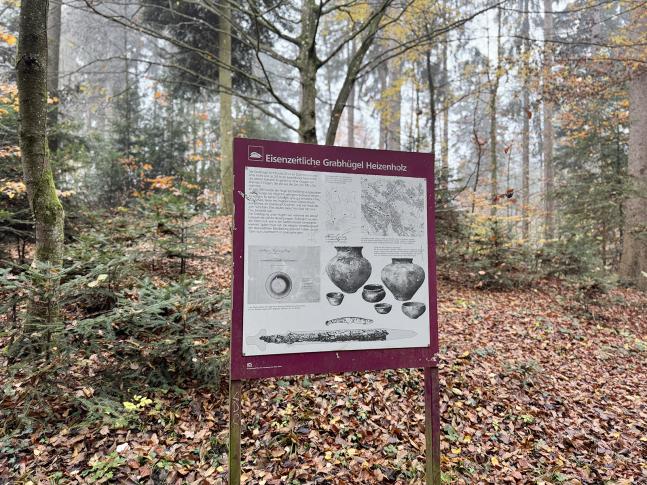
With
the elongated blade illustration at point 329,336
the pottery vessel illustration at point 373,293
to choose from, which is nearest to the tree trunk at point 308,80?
the pottery vessel illustration at point 373,293

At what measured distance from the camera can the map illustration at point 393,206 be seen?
274cm

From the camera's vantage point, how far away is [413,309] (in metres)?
2.77

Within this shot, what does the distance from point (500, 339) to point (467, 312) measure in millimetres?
1115

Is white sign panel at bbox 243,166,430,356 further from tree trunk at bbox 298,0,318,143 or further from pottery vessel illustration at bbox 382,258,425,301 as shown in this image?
tree trunk at bbox 298,0,318,143

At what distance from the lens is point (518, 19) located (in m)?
14.0

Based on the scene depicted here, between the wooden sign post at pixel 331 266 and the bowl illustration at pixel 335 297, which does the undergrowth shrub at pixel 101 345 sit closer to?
the wooden sign post at pixel 331 266

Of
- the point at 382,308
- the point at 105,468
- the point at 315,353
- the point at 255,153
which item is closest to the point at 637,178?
the point at 382,308

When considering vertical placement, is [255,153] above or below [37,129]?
below

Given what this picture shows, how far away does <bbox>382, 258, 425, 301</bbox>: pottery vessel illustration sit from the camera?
8.98 feet

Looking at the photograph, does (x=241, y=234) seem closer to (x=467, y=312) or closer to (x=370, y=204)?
(x=370, y=204)

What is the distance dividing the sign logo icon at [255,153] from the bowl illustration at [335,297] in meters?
1.02

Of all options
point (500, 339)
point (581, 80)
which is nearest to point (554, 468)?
point (500, 339)

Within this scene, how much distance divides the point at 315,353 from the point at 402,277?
83 centimetres

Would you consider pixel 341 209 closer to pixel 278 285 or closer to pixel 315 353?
pixel 278 285
